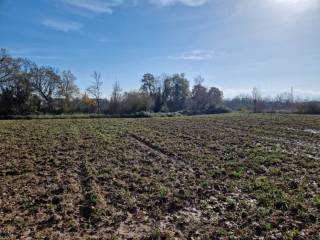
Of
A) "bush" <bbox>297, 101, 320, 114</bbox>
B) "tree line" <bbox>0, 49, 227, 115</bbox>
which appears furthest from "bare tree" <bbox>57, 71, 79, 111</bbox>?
"bush" <bbox>297, 101, 320, 114</bbox>

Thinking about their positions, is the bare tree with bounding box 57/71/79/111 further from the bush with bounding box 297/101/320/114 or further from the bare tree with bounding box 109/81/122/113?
the bush with bounding box 297/101/320/114

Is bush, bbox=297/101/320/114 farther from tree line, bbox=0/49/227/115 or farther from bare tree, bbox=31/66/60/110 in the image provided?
bare tree, bbox=31/66/60/110

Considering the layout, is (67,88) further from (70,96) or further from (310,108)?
(310,108)

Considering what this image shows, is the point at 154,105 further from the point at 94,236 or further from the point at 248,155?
the point at 94,236

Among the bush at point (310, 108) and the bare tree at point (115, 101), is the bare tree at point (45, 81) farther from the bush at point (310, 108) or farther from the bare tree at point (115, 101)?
the bush at point (310, 108)

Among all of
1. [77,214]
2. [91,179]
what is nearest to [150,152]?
[91,179]

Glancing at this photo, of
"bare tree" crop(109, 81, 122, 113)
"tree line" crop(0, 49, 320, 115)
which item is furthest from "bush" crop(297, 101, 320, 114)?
"bare tree" crop(109, 81, 122, 113)

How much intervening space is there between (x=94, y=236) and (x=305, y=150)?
35.9 ft

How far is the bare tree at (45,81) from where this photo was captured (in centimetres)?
5025

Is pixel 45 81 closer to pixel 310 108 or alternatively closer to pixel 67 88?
pixel 67 88

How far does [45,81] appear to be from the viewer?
52500mm

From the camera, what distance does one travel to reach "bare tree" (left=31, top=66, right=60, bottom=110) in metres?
50.2

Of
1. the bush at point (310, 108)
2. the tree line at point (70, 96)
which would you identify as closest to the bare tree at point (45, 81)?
the tree line at point (70, 96)

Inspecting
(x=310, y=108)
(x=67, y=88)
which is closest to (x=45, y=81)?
(x=67, y=88)
